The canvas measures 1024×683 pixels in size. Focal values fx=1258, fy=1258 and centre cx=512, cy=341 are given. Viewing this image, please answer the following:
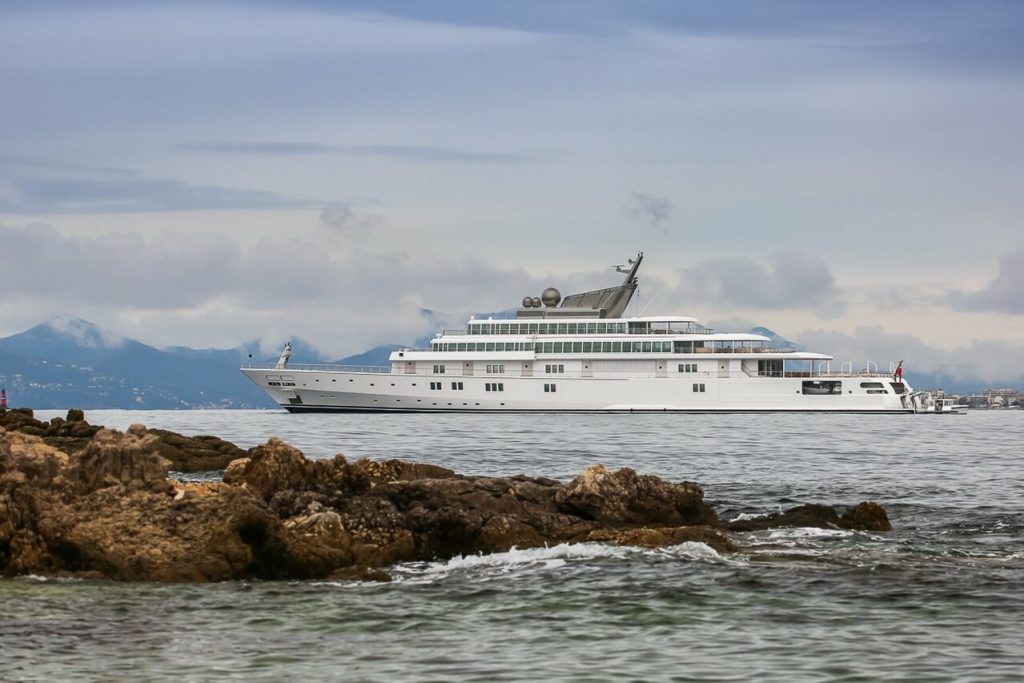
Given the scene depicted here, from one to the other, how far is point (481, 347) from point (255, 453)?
5504cm

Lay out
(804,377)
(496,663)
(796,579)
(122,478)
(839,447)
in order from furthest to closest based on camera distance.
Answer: (804,377) < (839,447) < (122,478) < (796,579) < (496,663)

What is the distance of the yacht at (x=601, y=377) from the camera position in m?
72.1

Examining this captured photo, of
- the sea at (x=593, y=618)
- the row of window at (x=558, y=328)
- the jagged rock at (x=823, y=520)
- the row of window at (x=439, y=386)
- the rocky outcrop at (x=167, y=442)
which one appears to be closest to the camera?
the sea at (x=593, y=618)

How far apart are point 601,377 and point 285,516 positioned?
5723 centimetres

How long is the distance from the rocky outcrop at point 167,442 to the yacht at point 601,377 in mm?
38345

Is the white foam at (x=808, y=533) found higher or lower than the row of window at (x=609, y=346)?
lower

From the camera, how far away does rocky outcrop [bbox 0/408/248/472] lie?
29.0 meters

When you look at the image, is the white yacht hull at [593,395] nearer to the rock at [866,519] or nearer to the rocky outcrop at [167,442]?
the rocky outcrop at [167,442]

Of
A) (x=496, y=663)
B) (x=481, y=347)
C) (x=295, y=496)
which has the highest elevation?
(x=481, y=347)

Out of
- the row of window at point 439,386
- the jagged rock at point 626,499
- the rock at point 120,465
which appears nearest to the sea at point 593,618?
the jagged rock at point 626,499

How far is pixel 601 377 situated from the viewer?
7269 centimetres

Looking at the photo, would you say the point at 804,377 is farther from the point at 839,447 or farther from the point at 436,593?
Answer: the point at 436,593

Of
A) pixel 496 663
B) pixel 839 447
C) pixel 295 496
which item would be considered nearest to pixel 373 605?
pixel 496 663

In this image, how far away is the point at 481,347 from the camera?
7362 centimetres
